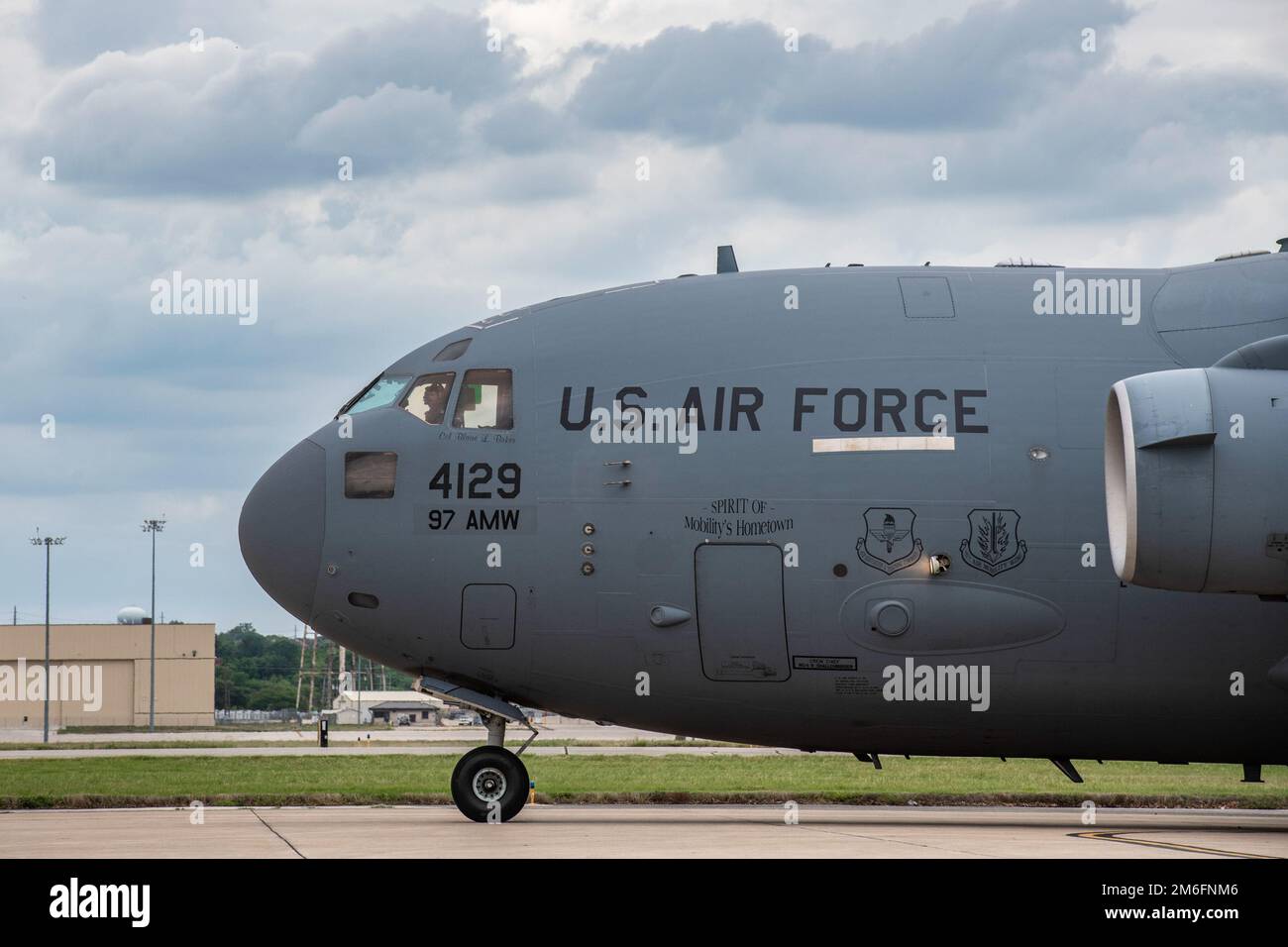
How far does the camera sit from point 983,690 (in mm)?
14742

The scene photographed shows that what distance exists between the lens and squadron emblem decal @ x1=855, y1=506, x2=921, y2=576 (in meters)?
14.7

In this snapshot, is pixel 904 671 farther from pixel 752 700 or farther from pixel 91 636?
pixel 91 636

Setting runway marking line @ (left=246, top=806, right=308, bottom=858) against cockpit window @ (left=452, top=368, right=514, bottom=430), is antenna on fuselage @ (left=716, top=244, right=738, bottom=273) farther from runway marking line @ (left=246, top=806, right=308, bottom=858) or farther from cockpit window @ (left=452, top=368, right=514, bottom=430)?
runway marking line @ (left=246, top=806, right=308, bottom=858)

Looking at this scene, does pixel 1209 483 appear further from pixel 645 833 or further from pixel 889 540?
pixel 645 833

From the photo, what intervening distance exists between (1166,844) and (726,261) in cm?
747

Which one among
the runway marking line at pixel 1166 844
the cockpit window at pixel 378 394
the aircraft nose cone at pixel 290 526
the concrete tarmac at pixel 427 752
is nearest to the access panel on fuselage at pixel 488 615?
the aircraft nose cone at pixel 290 526

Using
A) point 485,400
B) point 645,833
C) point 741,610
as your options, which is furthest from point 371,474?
point 645,833

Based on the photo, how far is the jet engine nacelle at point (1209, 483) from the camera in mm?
12164

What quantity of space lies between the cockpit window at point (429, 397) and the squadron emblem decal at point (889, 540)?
424 cm

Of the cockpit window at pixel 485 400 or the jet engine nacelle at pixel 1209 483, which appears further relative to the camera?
the cockpit window at pixel 485 400

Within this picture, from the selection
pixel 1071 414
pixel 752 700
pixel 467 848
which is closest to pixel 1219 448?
pixel 1071 414

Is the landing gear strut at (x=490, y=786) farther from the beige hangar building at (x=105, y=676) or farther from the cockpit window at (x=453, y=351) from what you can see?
the beige hangar building at (x=105, y=676)

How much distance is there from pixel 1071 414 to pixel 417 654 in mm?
6618

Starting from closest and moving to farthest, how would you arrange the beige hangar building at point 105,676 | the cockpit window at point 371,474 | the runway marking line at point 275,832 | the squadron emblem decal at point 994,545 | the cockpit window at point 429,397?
the runway marking line at point 275,832, the squadron emblem decal at point 994,545, the cockpit window at point 371,474, the cockpit window at point 429,397, the beige hangar building at point 105,676
